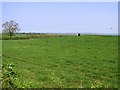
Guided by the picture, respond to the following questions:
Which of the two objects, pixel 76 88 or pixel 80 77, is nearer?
pixel 76 88

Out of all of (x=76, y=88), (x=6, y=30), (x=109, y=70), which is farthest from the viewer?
(x=6, y=30)

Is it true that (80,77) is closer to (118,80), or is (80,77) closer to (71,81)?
(71,81)

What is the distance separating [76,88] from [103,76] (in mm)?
4804

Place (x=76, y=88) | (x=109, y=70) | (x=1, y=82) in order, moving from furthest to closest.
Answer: (x=109, y=70), (x=76, y=88), (x=1, y=82)

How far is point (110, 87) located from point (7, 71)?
7.42m

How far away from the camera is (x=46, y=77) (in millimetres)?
18109

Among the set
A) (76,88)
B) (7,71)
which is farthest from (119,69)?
(7,71)

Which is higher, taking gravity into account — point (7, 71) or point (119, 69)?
point (7, 71)

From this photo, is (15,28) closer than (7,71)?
No

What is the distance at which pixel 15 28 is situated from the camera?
373ft

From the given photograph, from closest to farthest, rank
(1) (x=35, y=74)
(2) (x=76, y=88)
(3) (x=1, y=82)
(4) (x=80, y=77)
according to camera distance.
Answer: (3) (x=1, y=82) < (2) (x=76, y=88) < (4) (x=80, y=77) < (1) (x=35, y=74)

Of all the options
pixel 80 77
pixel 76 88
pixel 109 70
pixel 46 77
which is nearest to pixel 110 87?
pixel 76 88

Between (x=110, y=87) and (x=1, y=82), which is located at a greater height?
(x=1, y=82)

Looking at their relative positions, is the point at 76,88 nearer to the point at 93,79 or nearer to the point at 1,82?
the point at 93,79
